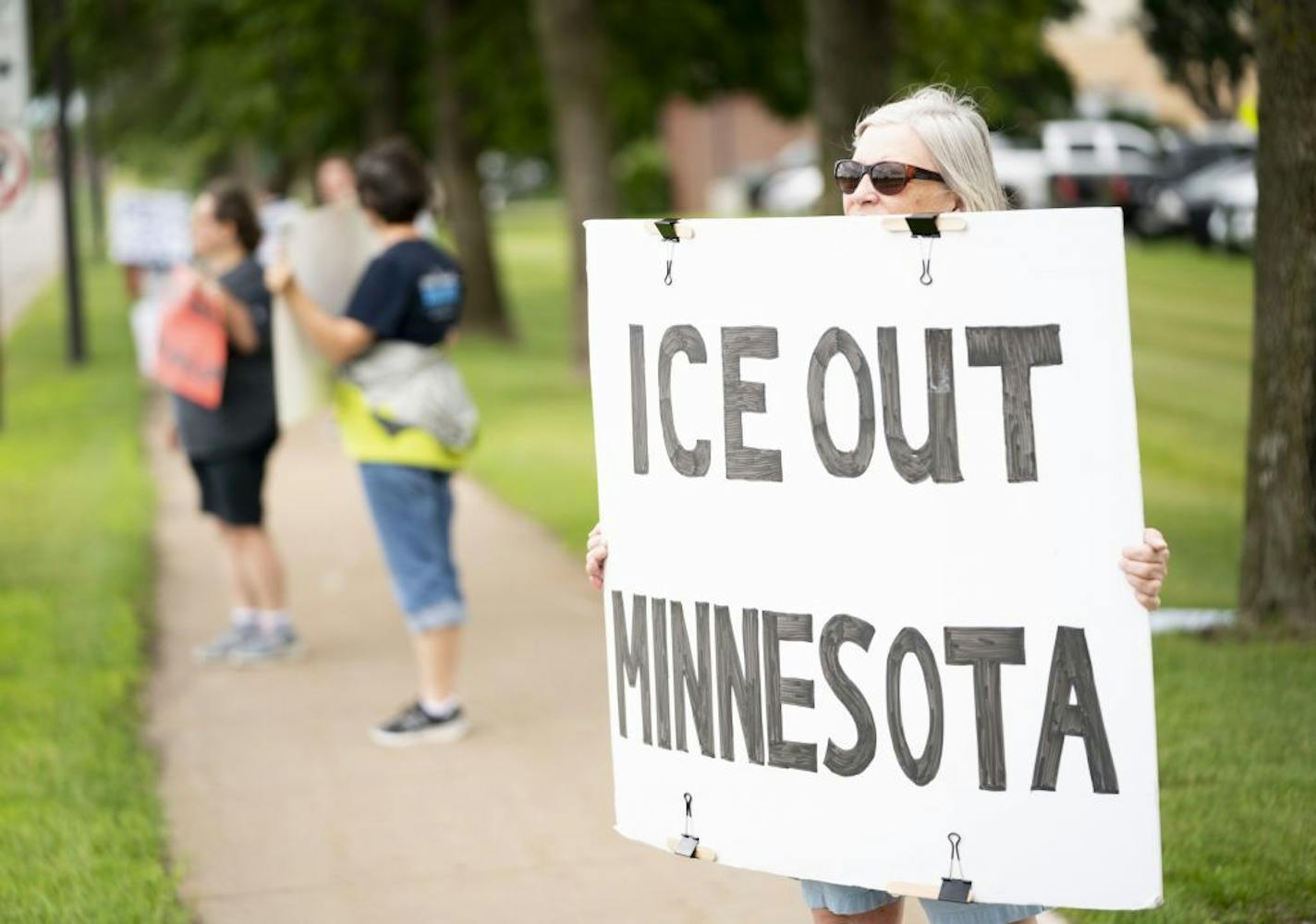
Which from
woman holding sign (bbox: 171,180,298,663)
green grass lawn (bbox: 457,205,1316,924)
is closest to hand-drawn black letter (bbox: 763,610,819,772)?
green grass lawn (bbox: 457,205,1316,924)

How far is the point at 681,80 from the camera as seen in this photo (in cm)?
2455

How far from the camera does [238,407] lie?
7840 millimetres

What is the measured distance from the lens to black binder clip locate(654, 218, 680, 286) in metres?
3.26

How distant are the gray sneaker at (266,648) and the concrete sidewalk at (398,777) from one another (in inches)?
3.3

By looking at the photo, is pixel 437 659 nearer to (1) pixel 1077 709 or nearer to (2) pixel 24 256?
(1) pixel 1077 709

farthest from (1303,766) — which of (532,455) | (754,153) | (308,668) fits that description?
(754,153)

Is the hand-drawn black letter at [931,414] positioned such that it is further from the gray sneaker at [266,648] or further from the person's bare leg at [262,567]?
the gray sneaker at [266,648]

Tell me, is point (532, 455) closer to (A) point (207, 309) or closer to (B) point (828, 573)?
(A) point (207, 309)

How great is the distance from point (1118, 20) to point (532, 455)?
485 centimetres

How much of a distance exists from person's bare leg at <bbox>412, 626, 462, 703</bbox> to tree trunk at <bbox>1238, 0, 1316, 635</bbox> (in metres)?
2.84

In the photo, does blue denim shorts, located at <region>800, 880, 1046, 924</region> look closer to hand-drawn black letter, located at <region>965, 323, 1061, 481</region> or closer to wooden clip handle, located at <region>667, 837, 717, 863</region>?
wooden clip handle, located at <region>667, 837, 717, 863</region>

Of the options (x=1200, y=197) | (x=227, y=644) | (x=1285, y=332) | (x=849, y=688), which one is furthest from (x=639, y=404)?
(x=1200, y=197)

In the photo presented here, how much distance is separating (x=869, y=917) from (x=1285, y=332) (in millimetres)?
4382

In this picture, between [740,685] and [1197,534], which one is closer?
[740,685]
